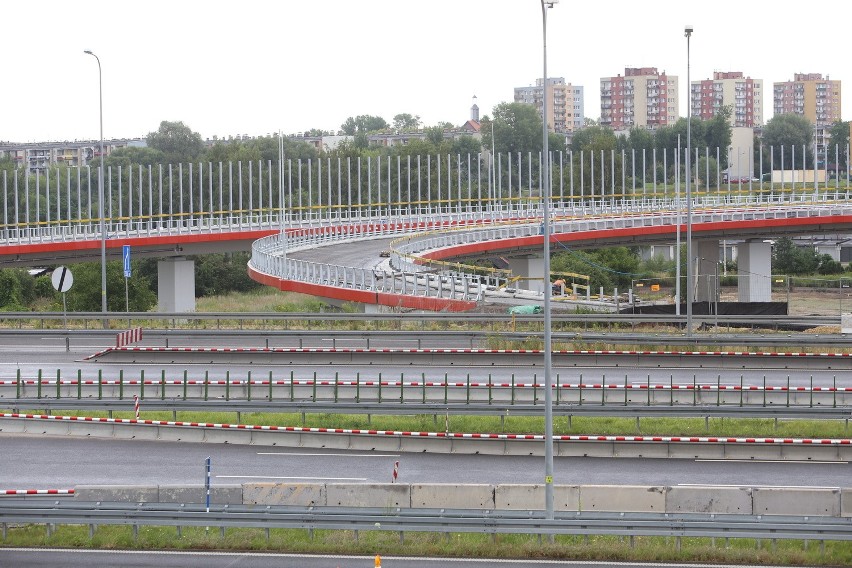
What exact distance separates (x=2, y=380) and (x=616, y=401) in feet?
51.4

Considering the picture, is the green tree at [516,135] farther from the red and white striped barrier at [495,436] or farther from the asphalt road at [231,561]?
the asphalt road at [231,561]

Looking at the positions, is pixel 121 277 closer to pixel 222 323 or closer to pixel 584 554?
pixel 222 323

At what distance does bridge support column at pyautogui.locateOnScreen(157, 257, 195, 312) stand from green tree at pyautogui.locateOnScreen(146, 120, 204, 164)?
224ft

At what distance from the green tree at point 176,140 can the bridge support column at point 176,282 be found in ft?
224

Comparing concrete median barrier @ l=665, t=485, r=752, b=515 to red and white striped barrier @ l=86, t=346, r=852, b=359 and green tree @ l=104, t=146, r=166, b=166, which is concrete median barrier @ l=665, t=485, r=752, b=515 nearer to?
red and white striped barrier @ l=86, t=346, r=852, b=359

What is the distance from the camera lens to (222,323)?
44.7 m

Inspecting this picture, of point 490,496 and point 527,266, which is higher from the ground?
point 527,266

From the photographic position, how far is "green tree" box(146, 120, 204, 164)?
14050 cm

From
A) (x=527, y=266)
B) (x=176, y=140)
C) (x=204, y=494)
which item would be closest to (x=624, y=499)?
(x=204, y=494)

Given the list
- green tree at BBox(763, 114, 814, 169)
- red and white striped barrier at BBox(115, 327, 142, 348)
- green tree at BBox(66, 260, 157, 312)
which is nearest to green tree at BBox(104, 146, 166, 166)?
green tree at BBox(66, 260, 157, 312)

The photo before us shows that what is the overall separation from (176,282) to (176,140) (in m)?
71.7

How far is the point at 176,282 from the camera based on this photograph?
71875 mm

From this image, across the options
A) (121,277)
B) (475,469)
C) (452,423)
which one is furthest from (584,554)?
(121,277)

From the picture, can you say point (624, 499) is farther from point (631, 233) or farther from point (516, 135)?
point (516, 135)
